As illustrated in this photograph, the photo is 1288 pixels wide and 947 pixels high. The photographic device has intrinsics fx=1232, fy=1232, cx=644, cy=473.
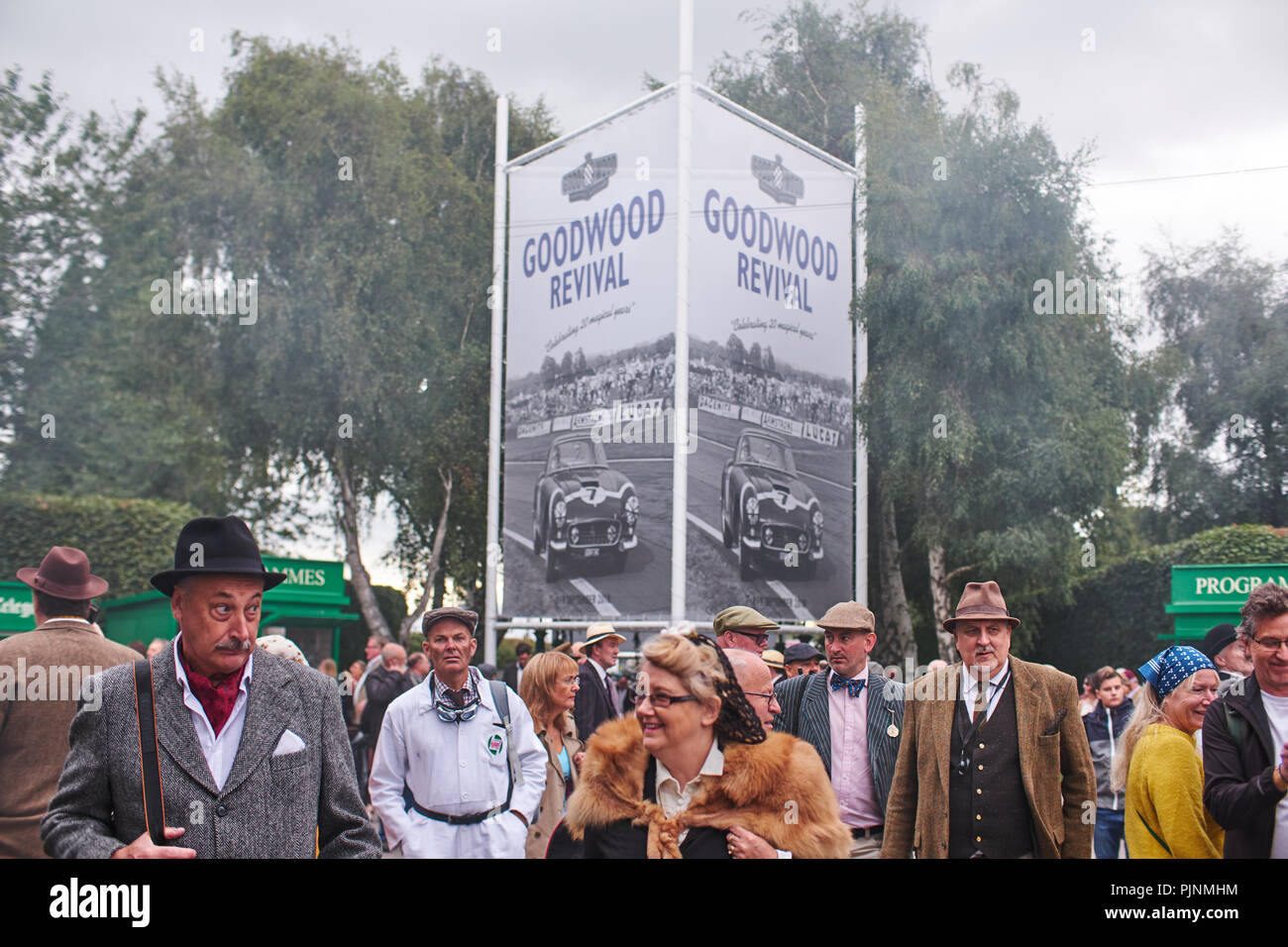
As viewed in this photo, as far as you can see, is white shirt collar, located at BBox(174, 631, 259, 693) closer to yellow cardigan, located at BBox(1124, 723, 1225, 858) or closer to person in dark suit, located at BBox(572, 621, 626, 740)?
yellow cardigan, located at BBox(1124, 723, 1225, 858)

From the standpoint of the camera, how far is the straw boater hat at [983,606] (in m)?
5.47

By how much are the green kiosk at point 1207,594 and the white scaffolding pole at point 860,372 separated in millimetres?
9644

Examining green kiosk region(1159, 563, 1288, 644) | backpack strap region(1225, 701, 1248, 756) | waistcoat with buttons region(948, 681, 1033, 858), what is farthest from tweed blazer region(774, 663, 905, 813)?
green kiosk region(1159, 563, 1288, 644)

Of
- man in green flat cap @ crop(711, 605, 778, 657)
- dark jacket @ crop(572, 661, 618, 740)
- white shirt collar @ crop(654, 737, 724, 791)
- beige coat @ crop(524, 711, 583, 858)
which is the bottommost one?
beige coat @ crop(524, 711, 583, 858)

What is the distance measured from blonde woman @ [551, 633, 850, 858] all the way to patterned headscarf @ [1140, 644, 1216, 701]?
237cm

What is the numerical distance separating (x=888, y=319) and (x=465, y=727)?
64.9ft

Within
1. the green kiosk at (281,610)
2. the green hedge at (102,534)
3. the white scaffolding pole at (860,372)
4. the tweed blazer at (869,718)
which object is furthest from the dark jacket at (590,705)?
the green hedge at (102,534)

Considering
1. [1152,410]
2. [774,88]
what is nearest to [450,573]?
[774,88]

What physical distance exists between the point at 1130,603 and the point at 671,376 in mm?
9265

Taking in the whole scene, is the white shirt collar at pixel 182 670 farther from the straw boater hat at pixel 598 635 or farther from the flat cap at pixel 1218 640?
the straw boater hat at pixel 598 635

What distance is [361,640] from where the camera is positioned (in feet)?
107

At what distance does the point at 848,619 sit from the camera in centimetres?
636

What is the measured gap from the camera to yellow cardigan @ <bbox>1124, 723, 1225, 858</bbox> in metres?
4.77

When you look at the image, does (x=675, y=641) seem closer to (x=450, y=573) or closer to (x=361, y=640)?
(x=361, y=640)
